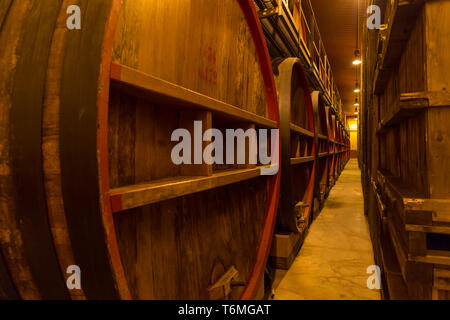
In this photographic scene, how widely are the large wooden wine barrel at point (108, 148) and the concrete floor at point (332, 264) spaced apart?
4.38 ft

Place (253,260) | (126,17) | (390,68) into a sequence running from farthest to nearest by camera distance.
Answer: (390,68)
(253,260)
(126,17)

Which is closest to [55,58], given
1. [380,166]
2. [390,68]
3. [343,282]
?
[390,68]

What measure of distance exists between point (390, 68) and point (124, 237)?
2373mm

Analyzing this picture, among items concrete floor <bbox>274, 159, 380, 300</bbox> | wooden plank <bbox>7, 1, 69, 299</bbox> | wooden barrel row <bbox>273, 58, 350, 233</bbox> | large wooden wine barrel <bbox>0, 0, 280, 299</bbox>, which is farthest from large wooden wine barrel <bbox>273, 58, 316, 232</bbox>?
wooden plank <bbox>7, 1, 69, 299</bbox>

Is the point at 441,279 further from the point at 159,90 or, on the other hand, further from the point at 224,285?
the point at 159,90

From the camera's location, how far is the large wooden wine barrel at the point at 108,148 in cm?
61

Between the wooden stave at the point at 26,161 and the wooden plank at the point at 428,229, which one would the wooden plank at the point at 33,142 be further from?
the wooden plank at the point at 428,229

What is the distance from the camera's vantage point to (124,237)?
84 cm

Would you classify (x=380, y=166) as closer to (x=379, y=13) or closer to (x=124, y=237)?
(x=379, y=13)

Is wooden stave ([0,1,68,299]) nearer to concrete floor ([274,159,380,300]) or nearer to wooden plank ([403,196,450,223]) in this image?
wooden plank ([403,196,450,223])

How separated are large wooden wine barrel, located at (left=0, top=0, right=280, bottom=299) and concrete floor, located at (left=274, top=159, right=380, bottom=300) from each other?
134 centimetres

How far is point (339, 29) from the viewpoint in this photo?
9.44 metres

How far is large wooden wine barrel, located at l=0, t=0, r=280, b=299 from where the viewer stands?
1.99 feet

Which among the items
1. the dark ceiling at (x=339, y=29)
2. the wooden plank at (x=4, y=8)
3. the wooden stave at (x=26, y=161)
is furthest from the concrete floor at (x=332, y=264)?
the dark ceiling at (x=339, y=29)
